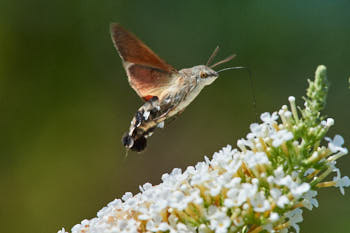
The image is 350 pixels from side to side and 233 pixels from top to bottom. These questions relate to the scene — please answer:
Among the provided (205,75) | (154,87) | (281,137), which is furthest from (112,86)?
(281,137)

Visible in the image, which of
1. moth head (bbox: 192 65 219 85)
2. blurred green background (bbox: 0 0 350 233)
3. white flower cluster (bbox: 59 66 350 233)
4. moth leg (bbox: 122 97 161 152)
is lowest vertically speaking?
white flower cluster (bbox: 59 66 350 233)

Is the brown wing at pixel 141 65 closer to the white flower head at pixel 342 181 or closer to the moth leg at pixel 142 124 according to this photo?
the moth leg at pixel 142 124

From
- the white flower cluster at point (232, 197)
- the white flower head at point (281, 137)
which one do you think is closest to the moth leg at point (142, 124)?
the white flower cluster at point (232, 197)

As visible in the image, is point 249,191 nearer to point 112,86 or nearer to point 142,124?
point 142,124

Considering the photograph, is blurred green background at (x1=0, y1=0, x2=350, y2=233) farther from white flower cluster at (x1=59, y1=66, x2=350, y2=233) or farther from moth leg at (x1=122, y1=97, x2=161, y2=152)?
white flower cluster at (x1=59, y1=66, x2=350, y2=233)

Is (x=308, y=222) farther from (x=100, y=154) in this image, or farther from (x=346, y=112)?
(x=100, y=154)

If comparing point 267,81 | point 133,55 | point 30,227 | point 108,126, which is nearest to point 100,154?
point 108,126

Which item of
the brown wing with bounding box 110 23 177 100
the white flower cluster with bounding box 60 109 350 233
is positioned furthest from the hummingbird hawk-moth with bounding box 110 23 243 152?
the white flower cluster with bounding box 60 109 350 233
